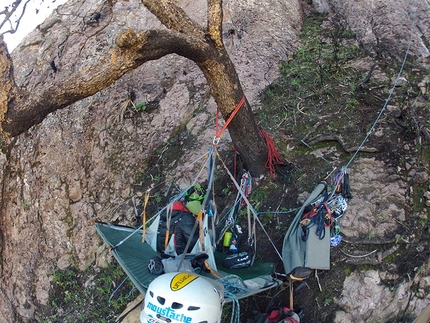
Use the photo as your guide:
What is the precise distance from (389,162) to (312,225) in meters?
1.28

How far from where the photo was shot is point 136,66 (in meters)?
3.54

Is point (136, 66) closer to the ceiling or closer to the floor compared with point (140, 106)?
closer to the ceiling

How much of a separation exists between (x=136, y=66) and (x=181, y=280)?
1797 millimetres

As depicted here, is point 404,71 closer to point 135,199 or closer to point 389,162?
point 389,162

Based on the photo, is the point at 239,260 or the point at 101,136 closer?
the point at 239,260

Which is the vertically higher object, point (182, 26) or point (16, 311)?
point (182, 26)

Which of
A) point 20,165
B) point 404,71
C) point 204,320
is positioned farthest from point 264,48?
point 204,320

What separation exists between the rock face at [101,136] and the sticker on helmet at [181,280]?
1.96 meters

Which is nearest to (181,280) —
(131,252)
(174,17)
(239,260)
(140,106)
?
(239,260)

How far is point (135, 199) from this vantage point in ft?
17.8

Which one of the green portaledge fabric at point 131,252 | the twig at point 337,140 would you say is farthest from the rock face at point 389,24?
the green portaledge fabric at point 131,252

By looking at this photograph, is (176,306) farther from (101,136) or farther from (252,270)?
(101,136)

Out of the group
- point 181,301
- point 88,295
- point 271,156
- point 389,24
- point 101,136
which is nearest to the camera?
point 181,301

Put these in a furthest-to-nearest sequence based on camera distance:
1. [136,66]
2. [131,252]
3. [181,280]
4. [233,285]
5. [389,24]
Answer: [389,24], [131,252], [233,285], [136,66], [181,280]
